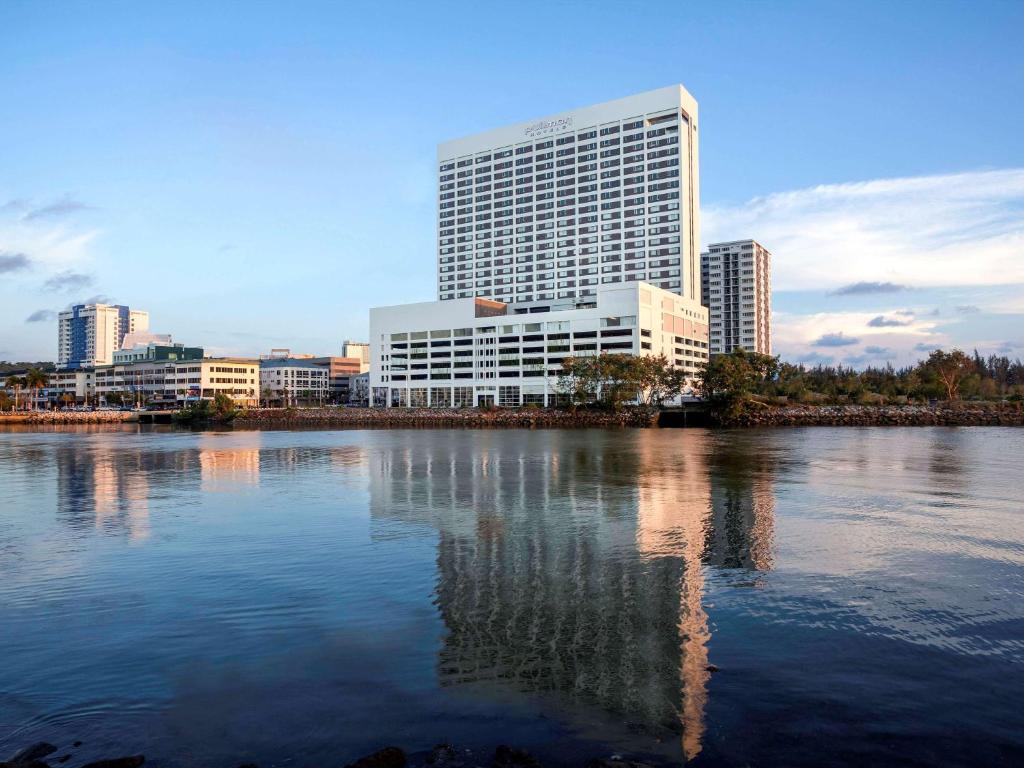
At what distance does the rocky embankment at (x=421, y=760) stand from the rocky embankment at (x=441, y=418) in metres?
106

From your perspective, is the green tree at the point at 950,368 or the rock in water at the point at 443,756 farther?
the green tree at the point at 950,368

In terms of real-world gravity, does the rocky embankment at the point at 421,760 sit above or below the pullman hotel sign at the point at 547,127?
below

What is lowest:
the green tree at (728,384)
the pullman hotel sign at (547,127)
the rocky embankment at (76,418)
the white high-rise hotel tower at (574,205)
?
the rocky embankment at (76,418)

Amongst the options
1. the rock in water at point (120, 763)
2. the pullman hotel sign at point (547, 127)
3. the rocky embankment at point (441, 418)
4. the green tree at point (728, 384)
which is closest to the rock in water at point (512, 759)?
the rock in water at point (120, 763)

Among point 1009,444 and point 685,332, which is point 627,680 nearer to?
point 1009,444

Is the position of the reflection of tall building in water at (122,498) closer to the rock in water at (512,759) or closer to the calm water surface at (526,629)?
the calm water surface at (526,629)

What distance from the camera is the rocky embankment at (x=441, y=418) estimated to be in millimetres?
116194

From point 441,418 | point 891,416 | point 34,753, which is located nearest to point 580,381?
Answer: point 441,418

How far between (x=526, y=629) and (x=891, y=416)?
10828 centimetres

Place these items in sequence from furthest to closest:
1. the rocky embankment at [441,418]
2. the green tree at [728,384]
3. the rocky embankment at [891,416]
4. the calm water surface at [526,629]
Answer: the rocky embankment at [441,418]
the green tree at [728,384]
the rocky embankment at [891,416]
the calm water surface at [526,629]

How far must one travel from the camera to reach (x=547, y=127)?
18138 cm

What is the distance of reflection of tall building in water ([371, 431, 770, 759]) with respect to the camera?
35.2ft

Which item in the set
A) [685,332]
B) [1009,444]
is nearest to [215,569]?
[1009,444]

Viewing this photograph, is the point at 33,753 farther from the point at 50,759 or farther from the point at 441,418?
the point at 441,418
